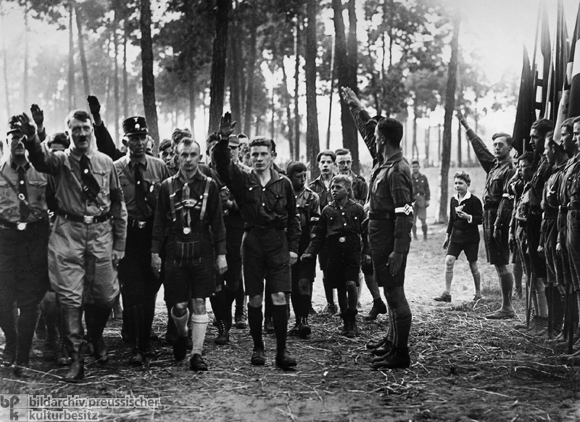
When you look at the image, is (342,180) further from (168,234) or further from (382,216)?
(168,234)

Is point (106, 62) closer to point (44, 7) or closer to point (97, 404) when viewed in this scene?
point (44, 7)

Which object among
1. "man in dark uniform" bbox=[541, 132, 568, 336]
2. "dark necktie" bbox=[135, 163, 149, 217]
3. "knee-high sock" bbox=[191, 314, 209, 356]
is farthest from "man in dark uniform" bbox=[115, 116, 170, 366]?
"man in dark uniform" bbox=[541, 132, 568, 336]

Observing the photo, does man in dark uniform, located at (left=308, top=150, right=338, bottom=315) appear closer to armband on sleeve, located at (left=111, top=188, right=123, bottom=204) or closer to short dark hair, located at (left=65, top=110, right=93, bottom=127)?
armband on sleeve, located at (left=111, top=188, right=123, bottom=204)

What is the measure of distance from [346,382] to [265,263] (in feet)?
4.76

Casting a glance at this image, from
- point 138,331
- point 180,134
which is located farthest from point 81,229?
point 180,134

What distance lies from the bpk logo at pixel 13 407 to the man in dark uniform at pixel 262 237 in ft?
7.25

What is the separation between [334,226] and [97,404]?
3915mm

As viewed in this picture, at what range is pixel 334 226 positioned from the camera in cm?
769

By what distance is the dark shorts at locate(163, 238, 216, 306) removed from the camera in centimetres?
589

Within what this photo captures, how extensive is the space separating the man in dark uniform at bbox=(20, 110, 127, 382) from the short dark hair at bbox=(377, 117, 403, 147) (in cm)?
277

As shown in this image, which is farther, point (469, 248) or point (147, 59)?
point (147, 59)

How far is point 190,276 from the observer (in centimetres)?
596

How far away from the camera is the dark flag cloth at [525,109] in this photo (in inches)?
351

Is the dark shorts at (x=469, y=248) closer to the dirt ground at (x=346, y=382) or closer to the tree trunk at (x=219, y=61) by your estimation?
the dirt ground at (x=346, y=382)
